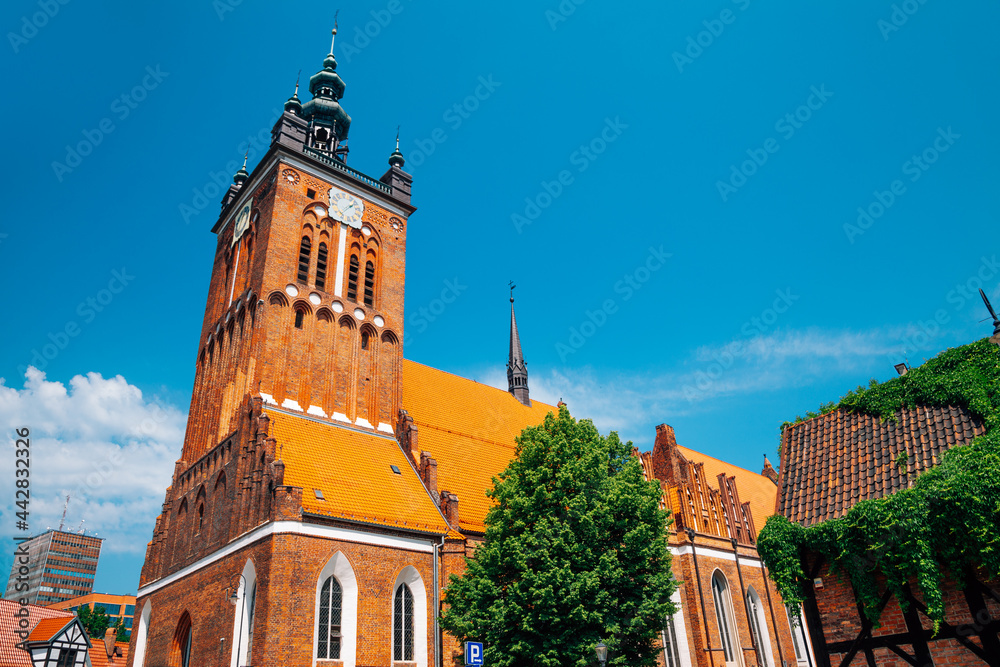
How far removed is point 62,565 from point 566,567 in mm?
127660

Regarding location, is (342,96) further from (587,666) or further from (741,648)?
(741,648)

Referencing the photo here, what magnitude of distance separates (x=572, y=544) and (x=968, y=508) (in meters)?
9.07

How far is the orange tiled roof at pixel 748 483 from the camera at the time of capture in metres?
38.5

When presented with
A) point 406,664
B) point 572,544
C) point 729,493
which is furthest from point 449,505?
point 729,493

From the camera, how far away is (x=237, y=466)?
844 inches

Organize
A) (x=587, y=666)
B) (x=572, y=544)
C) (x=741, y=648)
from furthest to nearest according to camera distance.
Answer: (x=741, y=648) → (x=572, y=544) → (x=587, y=666)

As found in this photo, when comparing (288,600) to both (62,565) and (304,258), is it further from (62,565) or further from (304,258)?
(62,565)

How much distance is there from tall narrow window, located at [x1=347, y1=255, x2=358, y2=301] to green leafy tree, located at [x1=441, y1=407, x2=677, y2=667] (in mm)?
11804

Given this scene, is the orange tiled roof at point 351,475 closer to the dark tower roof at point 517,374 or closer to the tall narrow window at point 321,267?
the tall narrow window at point 321,267

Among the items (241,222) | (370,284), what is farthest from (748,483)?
(241,222)

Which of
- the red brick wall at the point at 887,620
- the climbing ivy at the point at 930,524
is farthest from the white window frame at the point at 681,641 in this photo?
the climbing ivy at the point at 930,524

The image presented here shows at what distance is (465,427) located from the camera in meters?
28.9

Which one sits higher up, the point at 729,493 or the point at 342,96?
the point at 342,96

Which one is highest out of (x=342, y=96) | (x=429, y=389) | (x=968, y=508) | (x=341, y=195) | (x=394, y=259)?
(x=342, y=96)
